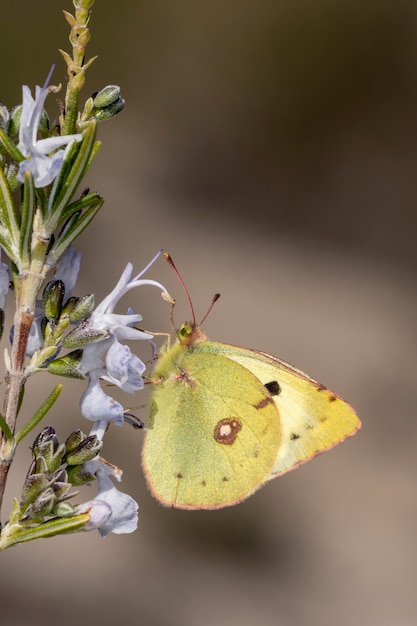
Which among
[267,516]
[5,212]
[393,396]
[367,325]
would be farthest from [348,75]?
[5,212]

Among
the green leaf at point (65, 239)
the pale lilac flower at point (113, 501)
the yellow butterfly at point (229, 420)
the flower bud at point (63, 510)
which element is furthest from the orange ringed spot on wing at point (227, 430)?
the green leaf at point (65, 239)

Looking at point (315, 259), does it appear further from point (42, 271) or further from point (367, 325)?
point (42, 271)

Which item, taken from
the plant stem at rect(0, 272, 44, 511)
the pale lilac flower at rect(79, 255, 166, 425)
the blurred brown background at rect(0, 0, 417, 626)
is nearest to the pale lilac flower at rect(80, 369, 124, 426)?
the pale lilac flower at rect(79, 255, 166, 425)

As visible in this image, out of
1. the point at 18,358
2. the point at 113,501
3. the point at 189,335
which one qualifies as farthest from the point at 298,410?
the point at 18,358

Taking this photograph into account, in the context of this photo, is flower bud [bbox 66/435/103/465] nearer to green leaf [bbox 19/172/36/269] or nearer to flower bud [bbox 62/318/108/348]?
flower bud [bbox 62/318/108/348]

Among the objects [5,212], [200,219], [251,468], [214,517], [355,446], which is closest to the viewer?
[5,212]

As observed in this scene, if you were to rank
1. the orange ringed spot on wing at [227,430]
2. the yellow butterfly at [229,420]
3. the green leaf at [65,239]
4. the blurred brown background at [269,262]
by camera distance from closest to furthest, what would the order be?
the green leaf at [65,239], the yellow butterfly at [229,420], the orange ringed spot on wing at [227,430], the blurred brown background at [269,262]

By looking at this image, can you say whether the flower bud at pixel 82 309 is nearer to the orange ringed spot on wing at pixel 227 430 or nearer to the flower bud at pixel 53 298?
the flower bud at pixel 53 298
